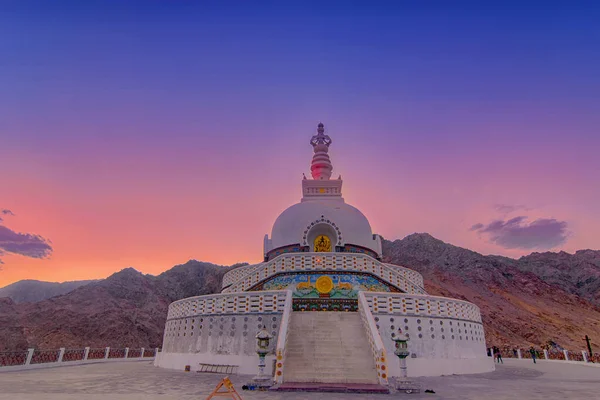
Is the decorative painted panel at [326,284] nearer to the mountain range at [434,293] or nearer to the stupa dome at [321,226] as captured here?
the stupa dome at [321,226]

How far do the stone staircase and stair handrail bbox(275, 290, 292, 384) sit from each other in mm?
465

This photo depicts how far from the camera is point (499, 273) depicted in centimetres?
8706

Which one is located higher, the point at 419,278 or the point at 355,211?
the point at 355,211

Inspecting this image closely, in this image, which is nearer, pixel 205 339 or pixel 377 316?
pixel 377 316

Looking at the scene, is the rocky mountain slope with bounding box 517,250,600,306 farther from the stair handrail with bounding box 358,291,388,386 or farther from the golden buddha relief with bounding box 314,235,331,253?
the stair handrail with bounding box 358,291,388,386

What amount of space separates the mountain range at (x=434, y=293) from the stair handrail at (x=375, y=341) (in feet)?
150

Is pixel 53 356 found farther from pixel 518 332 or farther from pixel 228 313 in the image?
pixel 518 332

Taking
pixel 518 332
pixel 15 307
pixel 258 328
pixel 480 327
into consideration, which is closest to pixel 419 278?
pixel 480 327

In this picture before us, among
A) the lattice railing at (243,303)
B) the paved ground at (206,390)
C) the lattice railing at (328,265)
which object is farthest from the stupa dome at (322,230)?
the paved ground at (206,390)

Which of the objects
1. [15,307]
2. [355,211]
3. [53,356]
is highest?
[355,211]

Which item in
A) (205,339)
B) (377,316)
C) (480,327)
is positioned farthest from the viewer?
(480,327)

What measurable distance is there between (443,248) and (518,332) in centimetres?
3866

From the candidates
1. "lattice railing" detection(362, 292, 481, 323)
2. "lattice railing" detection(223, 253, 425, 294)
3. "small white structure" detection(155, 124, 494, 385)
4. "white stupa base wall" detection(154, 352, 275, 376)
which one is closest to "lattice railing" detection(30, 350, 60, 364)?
"small white structure" detection(155, 124, 494, 385)

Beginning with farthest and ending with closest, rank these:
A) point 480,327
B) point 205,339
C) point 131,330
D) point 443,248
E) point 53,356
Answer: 1. point 443,248
2. point 131,330
3. point 53,356
4. point 480,327
5. point 205,339
